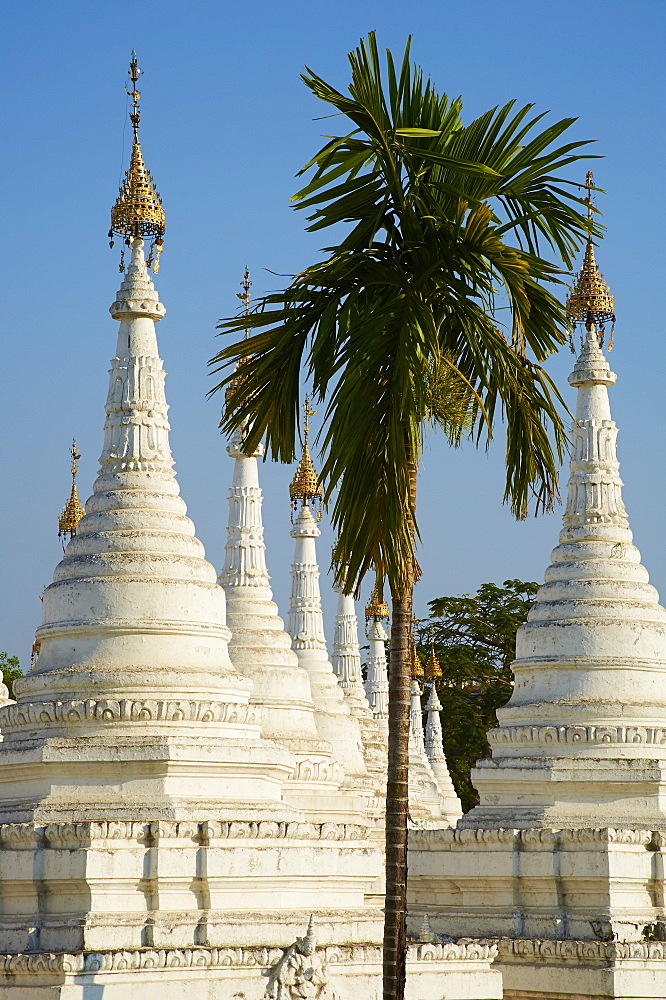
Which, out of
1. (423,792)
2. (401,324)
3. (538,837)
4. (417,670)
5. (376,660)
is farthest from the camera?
(417,670)

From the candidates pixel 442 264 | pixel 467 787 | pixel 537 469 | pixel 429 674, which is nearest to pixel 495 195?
pixel 442 264

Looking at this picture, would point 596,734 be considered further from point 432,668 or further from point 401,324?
point 432,668

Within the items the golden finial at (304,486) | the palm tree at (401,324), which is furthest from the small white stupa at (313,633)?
the palm tree at (401,324)

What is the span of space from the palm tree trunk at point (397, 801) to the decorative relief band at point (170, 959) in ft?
15.7

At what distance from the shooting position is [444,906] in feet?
85.6

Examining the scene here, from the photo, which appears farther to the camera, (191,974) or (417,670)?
(417,670)

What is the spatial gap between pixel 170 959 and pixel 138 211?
11.1 meters

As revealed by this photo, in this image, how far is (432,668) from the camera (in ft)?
205

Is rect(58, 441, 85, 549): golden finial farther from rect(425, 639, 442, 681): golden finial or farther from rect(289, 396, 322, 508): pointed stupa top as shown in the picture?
rect(425, 639, 442, 681): golden finial

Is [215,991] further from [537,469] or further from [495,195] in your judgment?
[495,195]

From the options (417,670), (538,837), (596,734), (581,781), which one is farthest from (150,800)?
(417,670)

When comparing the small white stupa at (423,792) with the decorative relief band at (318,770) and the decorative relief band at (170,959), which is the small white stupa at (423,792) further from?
the decorative relief band at (170,959)

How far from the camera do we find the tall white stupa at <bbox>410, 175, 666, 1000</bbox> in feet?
79.2

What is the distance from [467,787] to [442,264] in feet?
176
